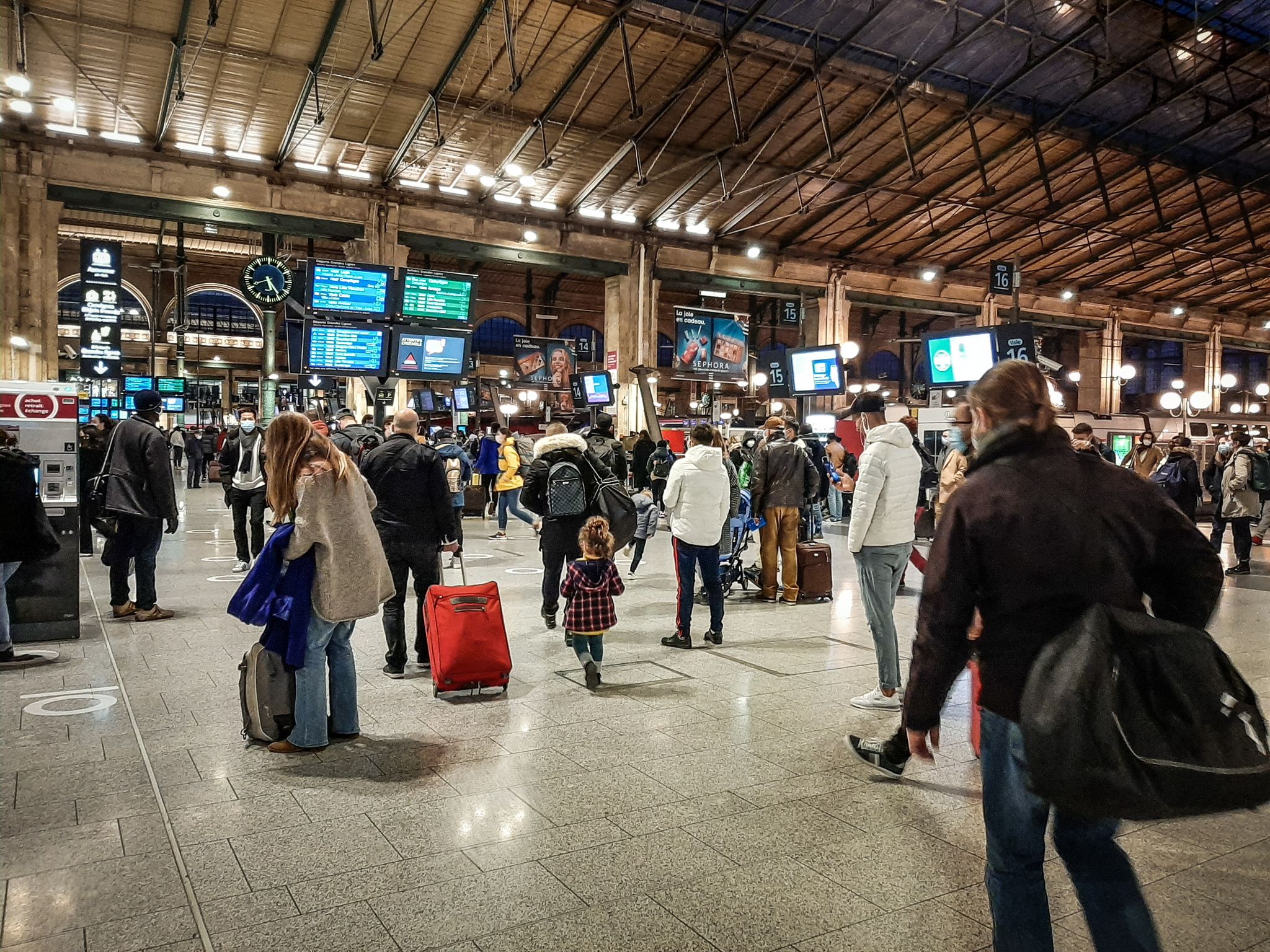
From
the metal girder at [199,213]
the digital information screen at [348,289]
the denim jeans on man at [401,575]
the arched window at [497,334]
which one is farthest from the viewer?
the arched window at [497,334]

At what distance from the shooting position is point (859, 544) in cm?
496

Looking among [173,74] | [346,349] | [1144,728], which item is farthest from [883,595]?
[173,74]

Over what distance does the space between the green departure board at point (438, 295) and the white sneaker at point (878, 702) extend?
742 cm

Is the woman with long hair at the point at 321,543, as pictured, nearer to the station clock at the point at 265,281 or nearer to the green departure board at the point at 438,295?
the green departure board at the point at 438,295

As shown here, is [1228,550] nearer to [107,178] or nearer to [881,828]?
[881,828]

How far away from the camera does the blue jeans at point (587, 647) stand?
18.1ft

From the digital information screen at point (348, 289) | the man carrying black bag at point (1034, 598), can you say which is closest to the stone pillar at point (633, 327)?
the digital information screen at point (348, 289)

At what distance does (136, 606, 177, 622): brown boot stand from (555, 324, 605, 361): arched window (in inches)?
1271

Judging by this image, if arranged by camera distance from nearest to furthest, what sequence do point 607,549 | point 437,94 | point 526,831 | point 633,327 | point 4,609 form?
point 526,831, point 607,549, point 4,609, point 437,94, point 633,327

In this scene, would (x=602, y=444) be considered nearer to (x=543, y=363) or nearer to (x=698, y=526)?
(x=698, y=526)

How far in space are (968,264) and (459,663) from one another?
29440 mm

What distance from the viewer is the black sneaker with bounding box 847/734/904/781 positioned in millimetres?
4000

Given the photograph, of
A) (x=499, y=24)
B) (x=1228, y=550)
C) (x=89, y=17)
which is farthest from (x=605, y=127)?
(x=1228, y=550)

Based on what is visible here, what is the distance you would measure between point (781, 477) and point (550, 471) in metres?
2.59
